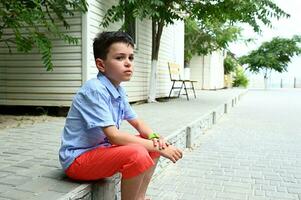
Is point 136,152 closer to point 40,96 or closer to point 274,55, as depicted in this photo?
point 40,96

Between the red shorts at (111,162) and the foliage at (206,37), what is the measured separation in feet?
59.8

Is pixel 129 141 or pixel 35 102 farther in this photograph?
pixel 35 102

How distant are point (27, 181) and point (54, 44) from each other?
17.3 feet

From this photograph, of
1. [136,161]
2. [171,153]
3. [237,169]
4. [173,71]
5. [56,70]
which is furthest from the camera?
[173,71]

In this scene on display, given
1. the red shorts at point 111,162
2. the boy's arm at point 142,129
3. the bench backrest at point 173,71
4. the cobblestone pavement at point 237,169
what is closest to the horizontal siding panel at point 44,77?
the cobblestone pavement at point 237,169

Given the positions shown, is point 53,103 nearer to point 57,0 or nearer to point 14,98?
point 14,98

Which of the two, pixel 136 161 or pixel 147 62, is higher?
pixel 147 62

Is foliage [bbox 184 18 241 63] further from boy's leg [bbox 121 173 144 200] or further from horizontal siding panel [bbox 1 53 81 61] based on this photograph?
boy's leg [bbox 121 173 144 200]

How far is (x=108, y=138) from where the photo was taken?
2539 mm

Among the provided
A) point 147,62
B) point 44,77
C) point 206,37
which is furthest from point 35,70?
point 206,37

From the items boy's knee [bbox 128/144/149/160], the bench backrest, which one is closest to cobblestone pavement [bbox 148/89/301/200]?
boy's knee [bbox 128/144/149/160]

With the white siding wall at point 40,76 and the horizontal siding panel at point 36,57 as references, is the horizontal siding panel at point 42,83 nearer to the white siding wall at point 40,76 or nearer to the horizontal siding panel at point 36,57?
the white siding wall at point 40,76

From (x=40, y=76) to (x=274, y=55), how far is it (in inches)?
1151

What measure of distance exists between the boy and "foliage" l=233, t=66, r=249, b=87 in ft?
114
